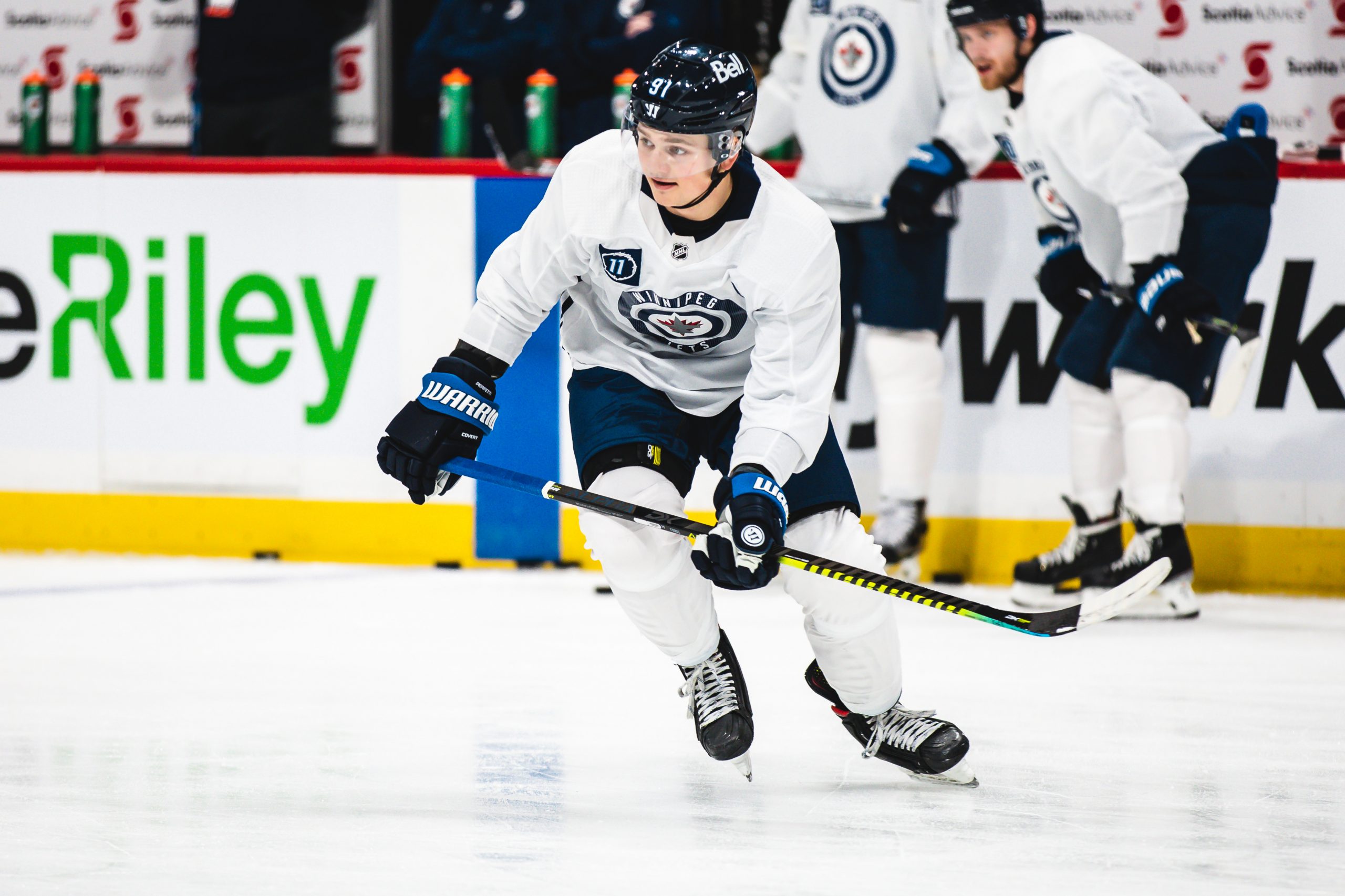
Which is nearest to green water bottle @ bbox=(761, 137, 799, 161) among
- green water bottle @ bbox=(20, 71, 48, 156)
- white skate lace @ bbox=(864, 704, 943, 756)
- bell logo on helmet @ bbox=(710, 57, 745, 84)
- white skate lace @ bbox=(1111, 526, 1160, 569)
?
white skate lace @ bbox=(1111, 526, 1160, 569)

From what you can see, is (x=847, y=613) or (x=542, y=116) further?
(x=542, y=116)

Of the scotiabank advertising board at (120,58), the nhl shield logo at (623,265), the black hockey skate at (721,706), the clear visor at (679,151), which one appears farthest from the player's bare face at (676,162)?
the scotiabank advertising board at (120,58)

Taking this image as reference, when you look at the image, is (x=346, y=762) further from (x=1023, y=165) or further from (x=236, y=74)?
(x=236, y=74)

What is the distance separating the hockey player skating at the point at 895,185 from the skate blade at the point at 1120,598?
1.58 m


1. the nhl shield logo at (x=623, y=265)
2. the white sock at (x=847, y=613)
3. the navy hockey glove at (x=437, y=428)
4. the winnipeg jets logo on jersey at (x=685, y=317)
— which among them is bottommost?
the white sock at (x=847, y=613)

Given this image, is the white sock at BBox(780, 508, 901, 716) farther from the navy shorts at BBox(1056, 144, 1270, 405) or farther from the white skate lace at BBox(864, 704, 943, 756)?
the navy shorts at BBox(1056, 144, 1270, 405)

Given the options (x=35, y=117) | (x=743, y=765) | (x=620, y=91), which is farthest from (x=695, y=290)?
(x=35, y=117)

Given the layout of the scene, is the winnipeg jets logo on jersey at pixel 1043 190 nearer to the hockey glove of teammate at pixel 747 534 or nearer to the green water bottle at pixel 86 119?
the hockey glove of teammate at pixel 747 534

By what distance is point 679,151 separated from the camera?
2264mm

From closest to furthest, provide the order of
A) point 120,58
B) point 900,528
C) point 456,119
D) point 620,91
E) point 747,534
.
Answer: point 747,534 → point 900,528 → point 620,91 → point 456,119 → point 120,58

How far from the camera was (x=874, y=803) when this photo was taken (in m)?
2.40

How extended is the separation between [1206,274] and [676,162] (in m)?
1.95

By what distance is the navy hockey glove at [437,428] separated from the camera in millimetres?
2412

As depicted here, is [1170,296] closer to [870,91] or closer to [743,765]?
[870,91]
